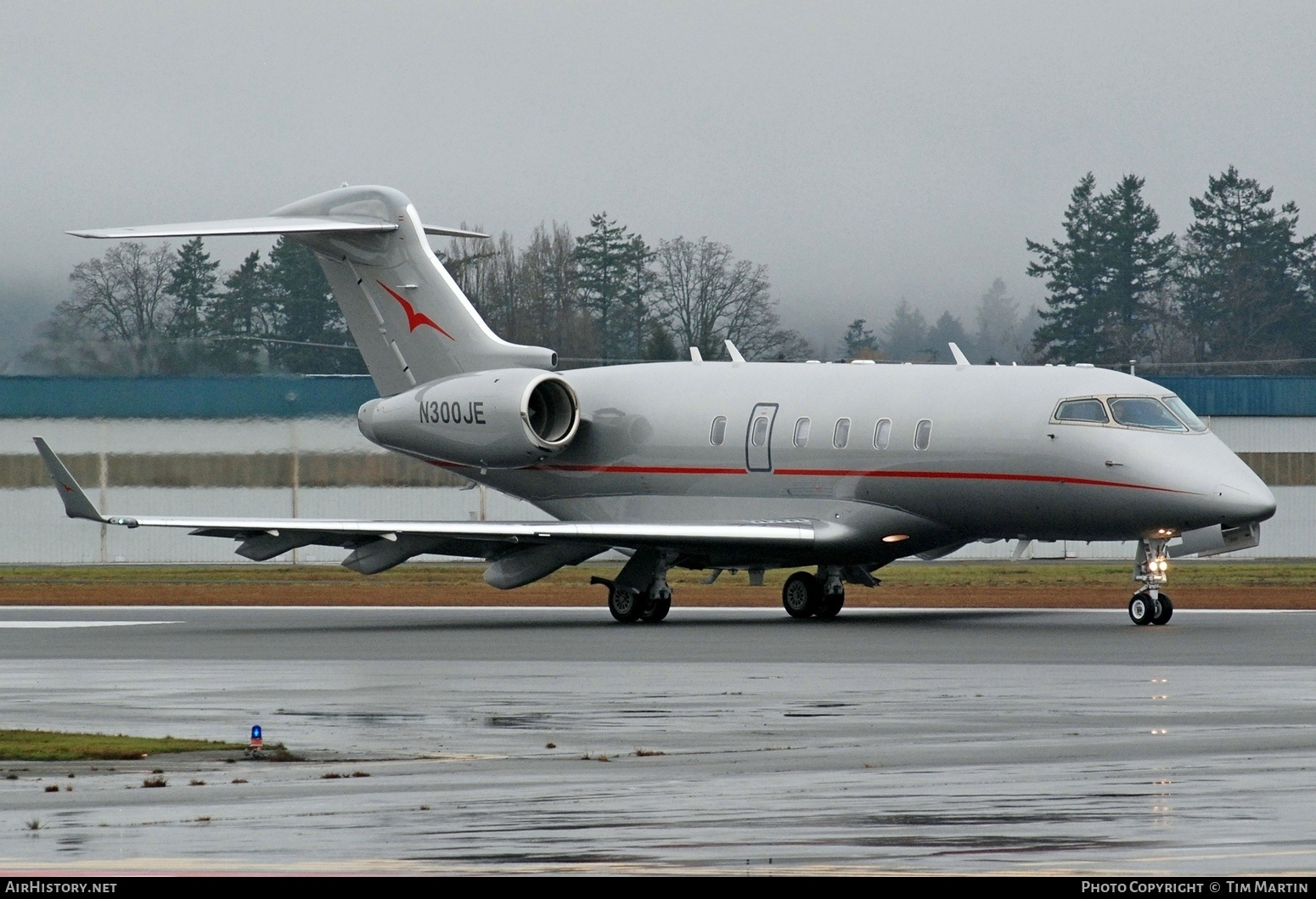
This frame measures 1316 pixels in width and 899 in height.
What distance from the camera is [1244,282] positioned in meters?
95.8

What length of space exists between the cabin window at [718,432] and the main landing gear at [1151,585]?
6483mm

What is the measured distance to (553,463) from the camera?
32.5m

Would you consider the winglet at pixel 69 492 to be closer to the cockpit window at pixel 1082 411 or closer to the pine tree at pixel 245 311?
the cockpit window at pixel 1082 411

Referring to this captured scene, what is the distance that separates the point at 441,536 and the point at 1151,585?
9463 mm

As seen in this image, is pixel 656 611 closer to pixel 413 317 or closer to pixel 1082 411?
pixel 1082 411

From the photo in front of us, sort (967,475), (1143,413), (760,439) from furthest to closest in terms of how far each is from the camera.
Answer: (760,439) → (967,475) → (1143,413)

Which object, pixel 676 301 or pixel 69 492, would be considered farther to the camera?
pixel 676 301

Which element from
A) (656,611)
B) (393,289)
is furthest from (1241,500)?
(393,289)

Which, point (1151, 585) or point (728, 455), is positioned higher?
point (728, 455)

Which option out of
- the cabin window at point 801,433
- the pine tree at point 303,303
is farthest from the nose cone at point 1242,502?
the pine tree at point 303,303

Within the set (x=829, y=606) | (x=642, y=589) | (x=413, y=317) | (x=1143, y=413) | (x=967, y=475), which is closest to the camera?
(x=1143, y=413)

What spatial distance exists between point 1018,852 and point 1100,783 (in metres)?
2.55

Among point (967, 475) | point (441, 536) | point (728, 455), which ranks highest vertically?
point (728, 455)
